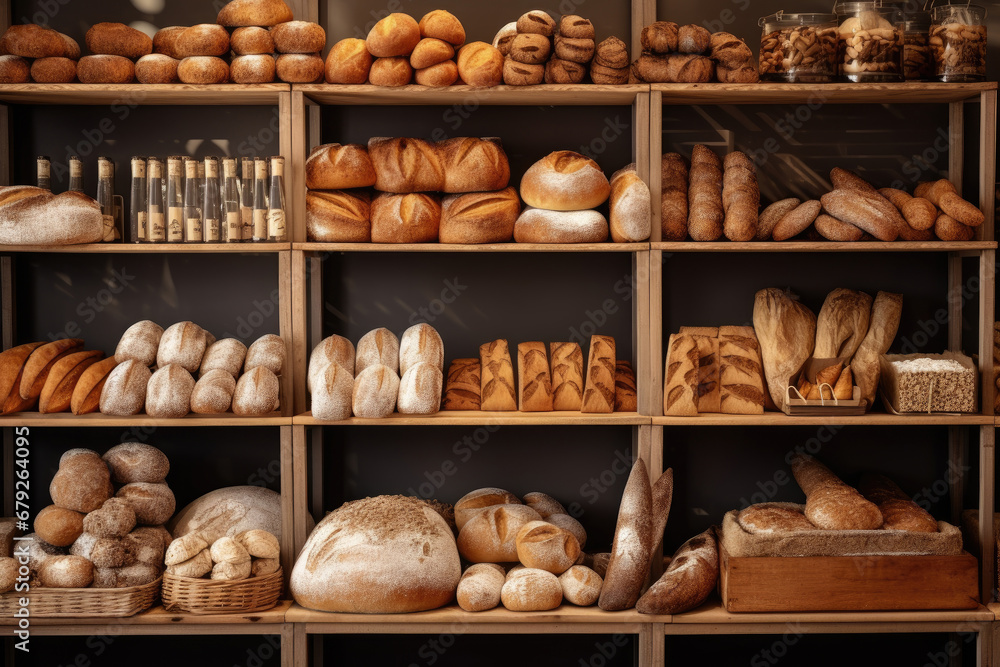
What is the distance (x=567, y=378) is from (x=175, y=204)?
4.53 feet

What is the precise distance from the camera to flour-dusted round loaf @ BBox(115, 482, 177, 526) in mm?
2592

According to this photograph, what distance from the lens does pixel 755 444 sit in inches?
120

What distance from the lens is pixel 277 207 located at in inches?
102

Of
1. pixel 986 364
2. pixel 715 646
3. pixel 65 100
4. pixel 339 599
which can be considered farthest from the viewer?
pixel 715 646

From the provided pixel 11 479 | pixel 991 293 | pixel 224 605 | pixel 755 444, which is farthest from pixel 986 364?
pixel 11 479

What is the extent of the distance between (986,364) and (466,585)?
179 cm

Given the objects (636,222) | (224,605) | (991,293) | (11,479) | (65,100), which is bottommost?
(224,605)

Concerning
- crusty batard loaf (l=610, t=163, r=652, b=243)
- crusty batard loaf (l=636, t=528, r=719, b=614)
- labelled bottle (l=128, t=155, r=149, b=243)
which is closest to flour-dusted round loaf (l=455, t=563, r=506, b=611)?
crusty batard loaf (l=636, t=528, r=719, b=614)

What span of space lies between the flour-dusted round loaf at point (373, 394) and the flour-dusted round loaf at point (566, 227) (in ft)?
2.10

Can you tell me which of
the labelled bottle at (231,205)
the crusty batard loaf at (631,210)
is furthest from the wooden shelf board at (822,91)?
the labelled bottle at (231,205)

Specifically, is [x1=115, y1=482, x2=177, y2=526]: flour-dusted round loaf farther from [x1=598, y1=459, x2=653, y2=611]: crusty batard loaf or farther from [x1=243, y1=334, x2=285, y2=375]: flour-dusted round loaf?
[x1=598, y1=459, x2=653, y2=611]: crusty batard loaf

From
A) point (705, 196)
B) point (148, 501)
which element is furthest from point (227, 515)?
point (705, 196)

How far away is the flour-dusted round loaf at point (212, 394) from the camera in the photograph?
8.39 ft

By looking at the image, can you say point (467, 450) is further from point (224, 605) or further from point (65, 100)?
point (65, 100)
